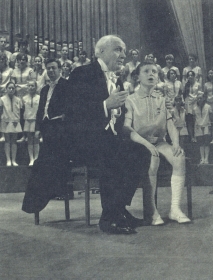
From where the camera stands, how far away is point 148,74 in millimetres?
3857

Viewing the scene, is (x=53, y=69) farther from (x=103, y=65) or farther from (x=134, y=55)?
(x=134, y=55)

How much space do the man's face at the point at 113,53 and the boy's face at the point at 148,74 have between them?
0.30 metres

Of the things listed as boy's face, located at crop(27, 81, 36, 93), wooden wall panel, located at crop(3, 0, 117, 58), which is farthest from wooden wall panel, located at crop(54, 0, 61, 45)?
boy's face, located at crop(27, 81, 36, 93)

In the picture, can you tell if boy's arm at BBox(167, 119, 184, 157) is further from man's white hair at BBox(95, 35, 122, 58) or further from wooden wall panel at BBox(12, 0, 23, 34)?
wooden wall panel at BBox(12, 0, 23, 34)

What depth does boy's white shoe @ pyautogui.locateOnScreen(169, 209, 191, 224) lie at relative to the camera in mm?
3773

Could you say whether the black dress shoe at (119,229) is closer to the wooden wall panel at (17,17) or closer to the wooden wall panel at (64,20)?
the wooden wall panel at (64,20)

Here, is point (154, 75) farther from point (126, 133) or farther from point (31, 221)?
point (31, 221)

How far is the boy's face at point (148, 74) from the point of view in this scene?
12.6 feet

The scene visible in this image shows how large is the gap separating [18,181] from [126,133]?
2.68 meters

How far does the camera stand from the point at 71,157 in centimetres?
379

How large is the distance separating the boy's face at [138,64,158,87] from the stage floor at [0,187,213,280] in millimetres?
995

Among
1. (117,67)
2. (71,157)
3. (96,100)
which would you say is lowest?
(71,157)

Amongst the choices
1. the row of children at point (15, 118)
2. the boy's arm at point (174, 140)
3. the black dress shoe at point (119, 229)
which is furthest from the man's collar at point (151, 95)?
the row of children at point (15, 118)

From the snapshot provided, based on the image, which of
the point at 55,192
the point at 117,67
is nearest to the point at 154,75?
the point at 117,67
